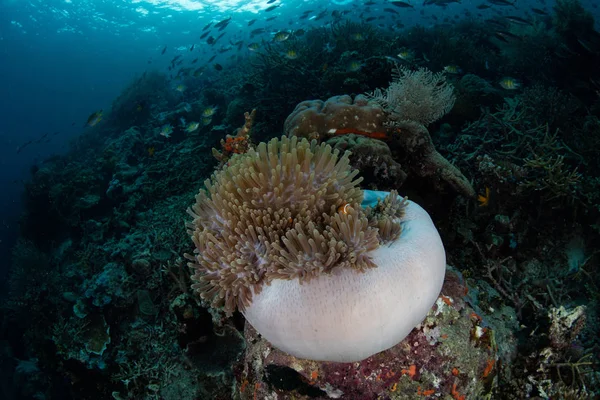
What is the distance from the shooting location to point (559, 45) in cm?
869

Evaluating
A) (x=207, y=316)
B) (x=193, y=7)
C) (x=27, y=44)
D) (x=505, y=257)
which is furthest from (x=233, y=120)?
(x=27, y=44)

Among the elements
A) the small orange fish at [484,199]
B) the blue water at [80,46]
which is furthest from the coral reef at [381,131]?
the blue water at [80,46]

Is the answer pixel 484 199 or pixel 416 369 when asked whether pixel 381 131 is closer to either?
pixel 484 199

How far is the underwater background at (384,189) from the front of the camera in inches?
104

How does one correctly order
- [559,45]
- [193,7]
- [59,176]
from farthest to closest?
[193,7], [59,176], [559,45]

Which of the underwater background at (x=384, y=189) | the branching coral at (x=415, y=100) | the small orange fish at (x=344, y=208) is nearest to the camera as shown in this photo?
the small orange fish at (x=344, y=208)

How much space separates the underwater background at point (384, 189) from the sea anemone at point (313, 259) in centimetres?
54

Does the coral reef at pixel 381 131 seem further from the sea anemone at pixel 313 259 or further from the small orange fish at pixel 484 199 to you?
the sea anemone at pixel 313 259

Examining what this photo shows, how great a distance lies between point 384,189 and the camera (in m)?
4.05

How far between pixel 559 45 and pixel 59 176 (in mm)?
18020

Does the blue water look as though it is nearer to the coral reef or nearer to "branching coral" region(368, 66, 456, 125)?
"branching coral" region(368, 66, 456, 125)

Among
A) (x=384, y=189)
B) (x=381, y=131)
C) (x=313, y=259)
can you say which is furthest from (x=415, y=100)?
(x=313, y=259)

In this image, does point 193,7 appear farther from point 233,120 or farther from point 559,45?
point 559,45

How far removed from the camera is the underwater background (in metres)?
2.65
